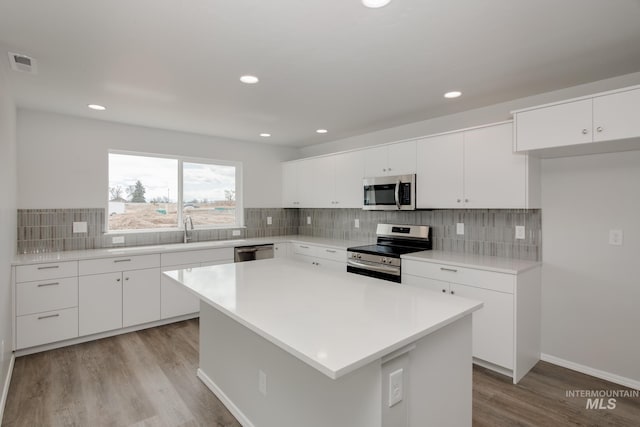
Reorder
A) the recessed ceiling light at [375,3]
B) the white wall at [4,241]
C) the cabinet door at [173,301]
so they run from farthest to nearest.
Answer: the cabinet door at [173,301], the white wall at [4,241], the recessed ceiling light at [375,3]

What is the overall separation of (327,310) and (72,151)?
12.2ft

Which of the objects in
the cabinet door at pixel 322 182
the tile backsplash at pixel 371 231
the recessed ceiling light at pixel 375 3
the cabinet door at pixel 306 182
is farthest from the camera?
the cabinet door at pixel 306 182

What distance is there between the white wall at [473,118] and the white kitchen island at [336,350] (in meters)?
2.23

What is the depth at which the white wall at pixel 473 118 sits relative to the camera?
8.43ft

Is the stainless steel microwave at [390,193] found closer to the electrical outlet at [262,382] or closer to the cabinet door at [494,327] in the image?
the cabinet door at [494,327]

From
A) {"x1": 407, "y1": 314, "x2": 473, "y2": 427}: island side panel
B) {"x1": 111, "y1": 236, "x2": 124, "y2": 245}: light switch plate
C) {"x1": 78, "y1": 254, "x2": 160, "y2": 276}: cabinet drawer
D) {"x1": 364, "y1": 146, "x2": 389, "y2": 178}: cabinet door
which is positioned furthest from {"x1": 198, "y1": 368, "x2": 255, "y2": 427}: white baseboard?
{"x1": 364, "y1": 146, "x2": 389, "y2": 178}: cabinet door

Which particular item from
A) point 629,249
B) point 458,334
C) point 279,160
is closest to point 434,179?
point 629,249

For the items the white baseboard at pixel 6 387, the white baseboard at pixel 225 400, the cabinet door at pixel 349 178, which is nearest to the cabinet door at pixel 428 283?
the cabinet door at pixel 349 178

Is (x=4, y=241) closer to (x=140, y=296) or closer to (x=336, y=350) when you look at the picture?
(x=140, y=296)

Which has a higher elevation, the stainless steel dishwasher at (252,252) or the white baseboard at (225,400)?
the stainless steel dishwasher at (252,252)

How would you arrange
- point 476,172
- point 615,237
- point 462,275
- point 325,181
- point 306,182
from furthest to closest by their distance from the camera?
point 306,182 < point 325,181 < point 476,172 < point 462,275 < point 615,237

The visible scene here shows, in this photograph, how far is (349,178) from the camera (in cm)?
434

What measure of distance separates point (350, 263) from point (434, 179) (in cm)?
136

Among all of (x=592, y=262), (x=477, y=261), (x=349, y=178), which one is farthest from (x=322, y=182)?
(x=592, y=262)
